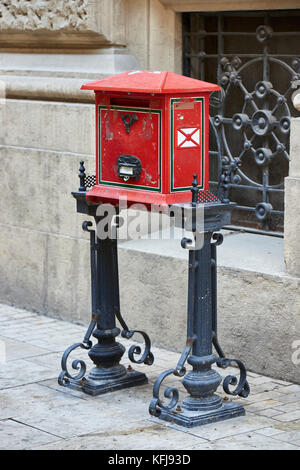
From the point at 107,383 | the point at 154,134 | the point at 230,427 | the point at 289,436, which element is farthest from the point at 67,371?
the point at 154,134

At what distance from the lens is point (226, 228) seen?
7598 mm

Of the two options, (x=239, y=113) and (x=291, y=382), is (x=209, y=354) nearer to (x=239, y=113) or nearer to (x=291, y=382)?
(x=291, y=382)

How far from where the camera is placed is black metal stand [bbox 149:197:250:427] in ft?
18.2

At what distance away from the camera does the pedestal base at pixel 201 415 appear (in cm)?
551

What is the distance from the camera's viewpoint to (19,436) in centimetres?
539

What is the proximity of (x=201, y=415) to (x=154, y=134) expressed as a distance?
1.57 meters

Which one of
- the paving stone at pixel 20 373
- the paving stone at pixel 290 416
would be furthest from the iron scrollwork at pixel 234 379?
the paving stone at pixel 20 373

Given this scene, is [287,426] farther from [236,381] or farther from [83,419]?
[83,419]

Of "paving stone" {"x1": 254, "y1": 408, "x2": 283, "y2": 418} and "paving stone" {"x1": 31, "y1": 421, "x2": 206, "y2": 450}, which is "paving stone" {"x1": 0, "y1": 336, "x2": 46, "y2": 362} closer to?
"paving stone" {"x1": 31, "y1": 421, "x2": 206, "y2": 450}

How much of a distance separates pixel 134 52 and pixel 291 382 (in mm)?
2889

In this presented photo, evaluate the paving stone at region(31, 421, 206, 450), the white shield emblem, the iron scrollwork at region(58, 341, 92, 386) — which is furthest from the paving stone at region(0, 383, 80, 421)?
the white shield emblem

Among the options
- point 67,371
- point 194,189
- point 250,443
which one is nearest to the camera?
point 250,443

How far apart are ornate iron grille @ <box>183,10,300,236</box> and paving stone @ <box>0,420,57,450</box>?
7.59 feet

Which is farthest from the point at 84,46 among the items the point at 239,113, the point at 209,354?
the point at 209,354
